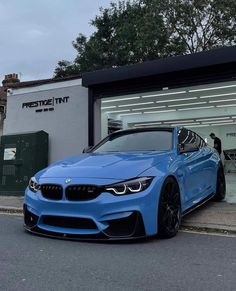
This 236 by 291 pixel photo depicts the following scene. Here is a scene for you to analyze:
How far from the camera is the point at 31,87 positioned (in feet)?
47.3

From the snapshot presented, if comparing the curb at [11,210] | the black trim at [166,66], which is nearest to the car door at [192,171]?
the black trim at [166,66]

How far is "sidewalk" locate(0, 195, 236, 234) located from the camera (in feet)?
23.6

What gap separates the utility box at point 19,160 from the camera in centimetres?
1269

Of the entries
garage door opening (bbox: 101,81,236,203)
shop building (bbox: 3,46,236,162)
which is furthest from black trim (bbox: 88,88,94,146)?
garage door opening (bbox: 101,81,236,203)

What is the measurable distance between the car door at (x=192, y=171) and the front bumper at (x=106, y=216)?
4.02ft

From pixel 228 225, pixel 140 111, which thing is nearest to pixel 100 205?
pixel 228 225

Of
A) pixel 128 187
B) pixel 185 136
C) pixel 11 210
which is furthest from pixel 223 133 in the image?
pixel 128 187

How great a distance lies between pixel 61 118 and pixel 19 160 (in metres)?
1.83

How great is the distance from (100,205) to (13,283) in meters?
1.63

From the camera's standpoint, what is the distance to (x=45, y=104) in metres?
14.1

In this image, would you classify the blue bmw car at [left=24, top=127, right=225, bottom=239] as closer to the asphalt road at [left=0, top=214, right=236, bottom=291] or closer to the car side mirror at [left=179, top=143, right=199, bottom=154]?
the car side mirror at [left=179, top=143, right=199, bottom=154]

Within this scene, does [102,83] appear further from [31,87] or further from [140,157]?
[140,157]

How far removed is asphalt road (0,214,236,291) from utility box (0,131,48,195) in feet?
19.8

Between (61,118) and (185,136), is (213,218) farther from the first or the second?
(61,118)
